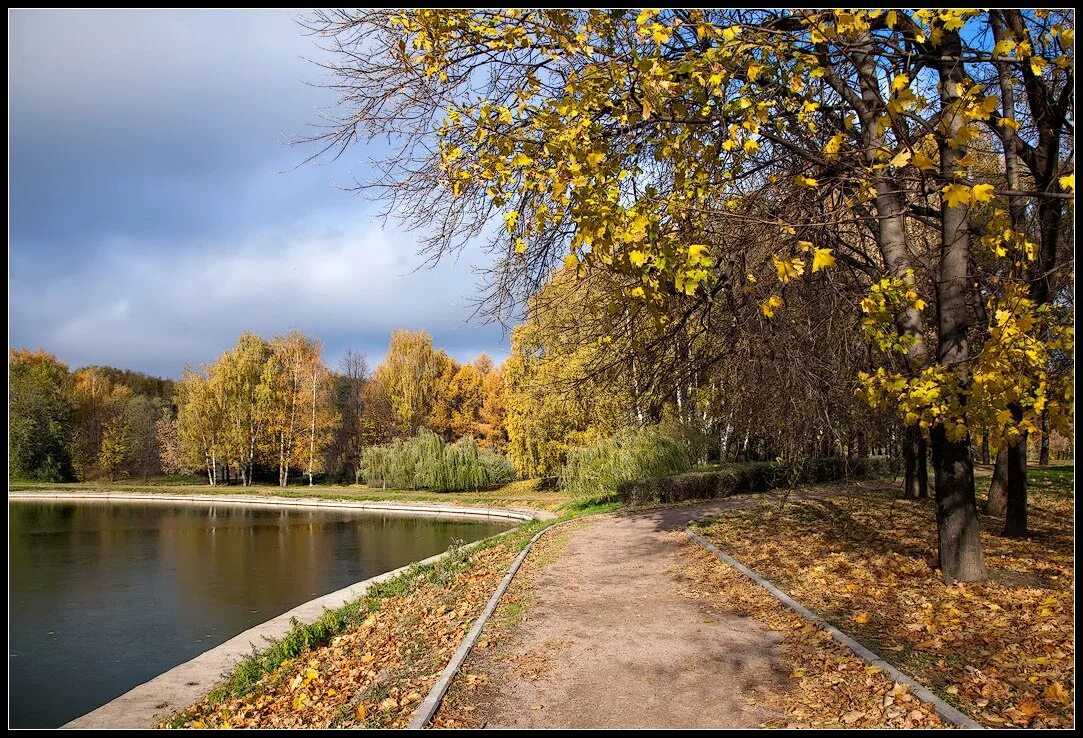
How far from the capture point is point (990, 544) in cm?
865

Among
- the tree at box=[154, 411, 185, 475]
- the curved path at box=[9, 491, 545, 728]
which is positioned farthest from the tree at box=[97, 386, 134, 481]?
the curved path at box=[9, 491, 545, 728]

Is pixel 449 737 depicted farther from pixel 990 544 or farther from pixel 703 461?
pixel 703 461

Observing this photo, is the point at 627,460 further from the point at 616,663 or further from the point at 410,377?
the point at 410,377

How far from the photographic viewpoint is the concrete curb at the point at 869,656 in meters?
3.82

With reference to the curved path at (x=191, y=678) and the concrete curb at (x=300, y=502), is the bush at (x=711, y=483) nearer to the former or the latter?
the concrete curb at (x=300, y=502)

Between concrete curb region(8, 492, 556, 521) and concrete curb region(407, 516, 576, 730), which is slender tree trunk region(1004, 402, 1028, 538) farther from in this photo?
concrete curb region(8, 492, 556, 521)

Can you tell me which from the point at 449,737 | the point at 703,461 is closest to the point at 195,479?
the point at 703,461

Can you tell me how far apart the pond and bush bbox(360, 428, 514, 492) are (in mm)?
→ 5318

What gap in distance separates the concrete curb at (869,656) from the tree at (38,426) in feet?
165

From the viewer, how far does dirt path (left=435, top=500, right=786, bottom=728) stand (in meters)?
4.34

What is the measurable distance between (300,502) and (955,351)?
33433mm

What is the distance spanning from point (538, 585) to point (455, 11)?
6.00 m

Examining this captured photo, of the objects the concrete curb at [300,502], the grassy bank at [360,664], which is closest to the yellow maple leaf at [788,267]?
the grassy bank at [360,664]

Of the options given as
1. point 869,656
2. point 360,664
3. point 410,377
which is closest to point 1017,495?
point 869,656
